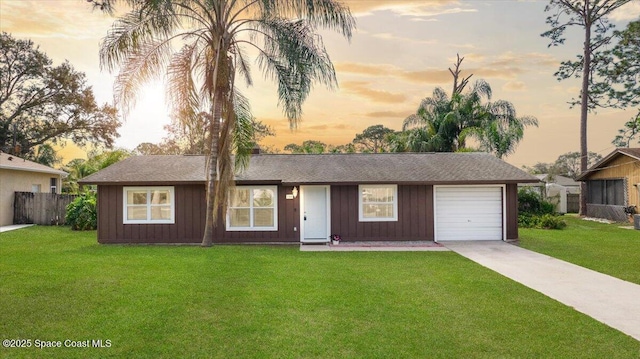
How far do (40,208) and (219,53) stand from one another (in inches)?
555

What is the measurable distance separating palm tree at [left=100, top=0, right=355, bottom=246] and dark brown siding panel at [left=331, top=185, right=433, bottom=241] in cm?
306

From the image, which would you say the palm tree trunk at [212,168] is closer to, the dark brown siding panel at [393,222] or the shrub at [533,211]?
the dark brown siding panel at [393,222]

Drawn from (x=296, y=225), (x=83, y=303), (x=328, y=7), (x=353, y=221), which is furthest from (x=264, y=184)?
(x=83, y=303)

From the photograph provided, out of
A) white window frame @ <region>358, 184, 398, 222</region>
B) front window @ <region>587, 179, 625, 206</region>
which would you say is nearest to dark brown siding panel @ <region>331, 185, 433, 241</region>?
white window frame @ <region>358, 184, 398, 222</region>

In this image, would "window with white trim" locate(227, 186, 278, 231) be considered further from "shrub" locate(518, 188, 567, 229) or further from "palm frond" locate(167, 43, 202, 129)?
"shrub" locate(518, 188, 567, 229)

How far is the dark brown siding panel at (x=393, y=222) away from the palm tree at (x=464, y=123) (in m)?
11.2

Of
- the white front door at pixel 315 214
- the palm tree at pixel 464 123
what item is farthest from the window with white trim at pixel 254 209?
the palm tree at pixel 464 123

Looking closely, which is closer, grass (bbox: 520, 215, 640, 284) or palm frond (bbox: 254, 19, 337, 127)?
grass (bbox: 520, 215, 640, 284)

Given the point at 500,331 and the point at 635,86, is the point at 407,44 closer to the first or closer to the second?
the point at 500,331

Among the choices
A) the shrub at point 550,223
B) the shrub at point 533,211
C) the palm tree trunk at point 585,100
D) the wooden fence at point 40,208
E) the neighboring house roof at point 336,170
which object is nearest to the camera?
the neighboring house roof at point 336,170

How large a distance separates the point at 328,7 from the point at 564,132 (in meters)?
22.4

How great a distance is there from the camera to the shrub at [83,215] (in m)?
18.1

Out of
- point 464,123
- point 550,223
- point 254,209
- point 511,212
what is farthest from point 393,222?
point 464,123

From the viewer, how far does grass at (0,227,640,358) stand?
4832mm
